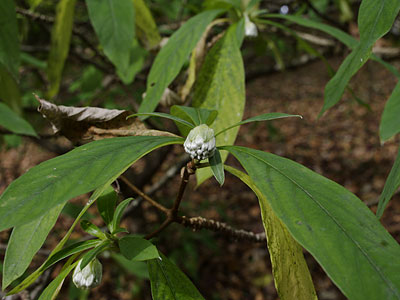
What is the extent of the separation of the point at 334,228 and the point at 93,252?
300 mm

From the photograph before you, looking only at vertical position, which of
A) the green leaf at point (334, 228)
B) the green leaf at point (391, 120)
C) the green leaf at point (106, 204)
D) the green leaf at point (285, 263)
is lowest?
the green leaf at point (285, 263)

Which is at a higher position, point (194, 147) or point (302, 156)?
point (194, 147)

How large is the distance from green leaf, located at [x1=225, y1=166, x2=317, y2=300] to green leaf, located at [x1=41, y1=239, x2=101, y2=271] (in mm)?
250

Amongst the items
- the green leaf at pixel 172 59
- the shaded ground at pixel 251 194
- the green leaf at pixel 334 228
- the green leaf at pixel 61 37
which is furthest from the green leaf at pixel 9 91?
the shaded ground at pixel 251 194

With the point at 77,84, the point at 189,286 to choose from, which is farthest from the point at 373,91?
the point at 189,286

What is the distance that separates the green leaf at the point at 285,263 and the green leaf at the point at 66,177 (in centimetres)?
18

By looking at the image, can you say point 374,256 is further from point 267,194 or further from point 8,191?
point 8,191

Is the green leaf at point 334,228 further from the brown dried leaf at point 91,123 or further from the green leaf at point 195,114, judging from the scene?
the brown dried leaf at point 91,123

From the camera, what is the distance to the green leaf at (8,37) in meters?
0.77

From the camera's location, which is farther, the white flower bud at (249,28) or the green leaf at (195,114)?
the white flower bud at (249,28)

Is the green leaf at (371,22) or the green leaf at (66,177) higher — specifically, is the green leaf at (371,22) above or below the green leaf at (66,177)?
above

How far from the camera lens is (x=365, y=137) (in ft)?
13.6

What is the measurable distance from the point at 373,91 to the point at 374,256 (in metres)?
5.47

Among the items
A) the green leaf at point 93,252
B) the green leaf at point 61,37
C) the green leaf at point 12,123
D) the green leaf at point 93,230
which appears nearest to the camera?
the green leaf at point 93,252
